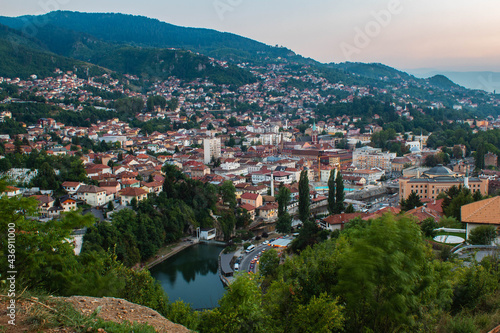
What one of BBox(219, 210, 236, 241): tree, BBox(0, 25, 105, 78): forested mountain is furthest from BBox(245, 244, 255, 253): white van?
BBox(0, 25, 105, 78): forested mountain

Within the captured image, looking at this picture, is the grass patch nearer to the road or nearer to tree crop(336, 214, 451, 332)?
tree crop(336, 214, 451, 332)

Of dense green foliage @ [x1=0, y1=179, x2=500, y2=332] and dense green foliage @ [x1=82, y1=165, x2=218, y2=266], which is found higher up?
dense green foliage @ [x1=0, y1=179, x2=500, y2=332]

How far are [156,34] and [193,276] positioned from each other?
3012 inches

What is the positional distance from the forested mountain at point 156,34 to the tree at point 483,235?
67.7 meters

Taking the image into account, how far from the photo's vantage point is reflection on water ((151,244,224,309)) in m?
8.24

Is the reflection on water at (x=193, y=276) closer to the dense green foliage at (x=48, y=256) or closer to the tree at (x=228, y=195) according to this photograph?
the tree at (x=228, y=195)

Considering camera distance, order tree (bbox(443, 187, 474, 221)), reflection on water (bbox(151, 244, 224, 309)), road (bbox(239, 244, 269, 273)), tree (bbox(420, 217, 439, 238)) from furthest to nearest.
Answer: road (bbox(239, 244, 269, 273)), tree (bbox(443, 187, 474, 221)), reflection on water (bbox(151, 244, 224, 309)), tree (bbox(420, 217, 439, 238))

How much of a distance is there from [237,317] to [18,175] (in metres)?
11.8

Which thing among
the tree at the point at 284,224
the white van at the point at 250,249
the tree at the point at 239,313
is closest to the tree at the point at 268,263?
the white van at the point at 250,249

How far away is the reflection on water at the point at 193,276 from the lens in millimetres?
8236

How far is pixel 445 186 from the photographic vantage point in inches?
555

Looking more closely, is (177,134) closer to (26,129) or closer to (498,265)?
(26,129)

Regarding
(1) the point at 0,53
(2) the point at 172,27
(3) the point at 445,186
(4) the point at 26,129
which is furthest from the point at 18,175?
(2) the point at 172,27

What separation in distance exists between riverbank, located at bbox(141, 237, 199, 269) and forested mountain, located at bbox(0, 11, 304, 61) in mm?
62099
